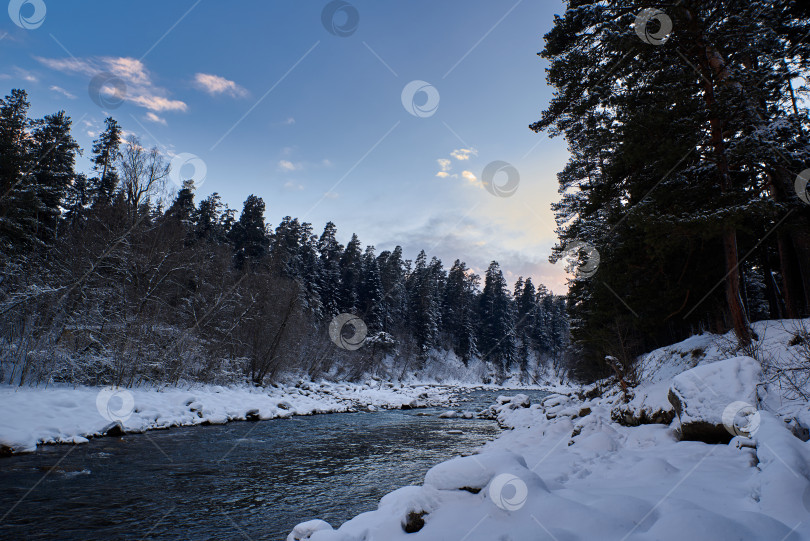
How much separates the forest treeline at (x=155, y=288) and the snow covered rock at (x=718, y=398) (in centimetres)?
1974

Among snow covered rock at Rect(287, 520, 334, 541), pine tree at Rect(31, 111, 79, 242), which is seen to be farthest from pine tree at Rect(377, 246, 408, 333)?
snow covered rock at Rect(287, 520, 334, 541)

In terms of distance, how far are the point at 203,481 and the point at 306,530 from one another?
4.85m

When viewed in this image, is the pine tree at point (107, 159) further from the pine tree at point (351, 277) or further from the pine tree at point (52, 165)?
the pine tree at point (351, 277)

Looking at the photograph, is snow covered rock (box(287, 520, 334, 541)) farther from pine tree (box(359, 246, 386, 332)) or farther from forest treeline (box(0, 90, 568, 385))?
pine tree (box(359, 246, 386, 332))

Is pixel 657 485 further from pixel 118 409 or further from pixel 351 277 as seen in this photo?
pixel 351 277

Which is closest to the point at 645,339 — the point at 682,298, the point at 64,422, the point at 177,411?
the point at 682,298

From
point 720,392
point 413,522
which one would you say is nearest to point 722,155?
point 720,392

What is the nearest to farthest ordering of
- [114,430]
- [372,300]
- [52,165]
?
[114,430] → [52,165] → [372,300]

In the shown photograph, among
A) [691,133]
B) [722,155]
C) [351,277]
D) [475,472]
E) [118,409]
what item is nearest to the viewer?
[475,472]

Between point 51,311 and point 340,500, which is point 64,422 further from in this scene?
point 340,500

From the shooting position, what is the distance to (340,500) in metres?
7.96

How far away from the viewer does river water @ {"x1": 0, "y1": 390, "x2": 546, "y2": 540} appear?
630cm

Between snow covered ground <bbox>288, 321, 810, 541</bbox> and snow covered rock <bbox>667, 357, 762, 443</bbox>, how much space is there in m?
0.02

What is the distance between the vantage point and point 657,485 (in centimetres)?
500
